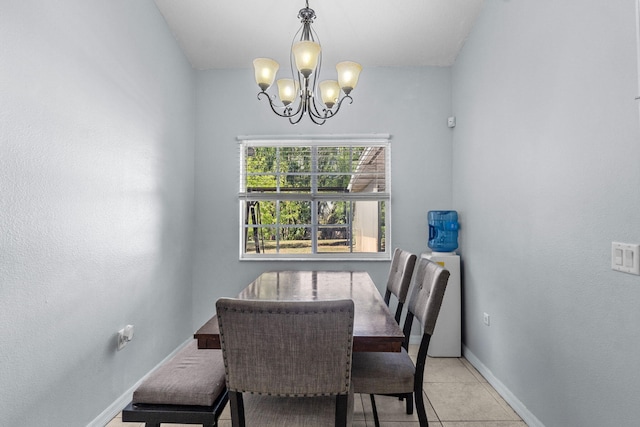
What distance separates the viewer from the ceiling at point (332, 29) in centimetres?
275

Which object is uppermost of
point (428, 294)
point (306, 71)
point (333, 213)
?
point (306, 71)

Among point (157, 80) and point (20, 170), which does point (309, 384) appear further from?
point (157, 80)

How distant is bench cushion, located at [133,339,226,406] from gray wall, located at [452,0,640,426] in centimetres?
157

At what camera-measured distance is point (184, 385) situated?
143 cm

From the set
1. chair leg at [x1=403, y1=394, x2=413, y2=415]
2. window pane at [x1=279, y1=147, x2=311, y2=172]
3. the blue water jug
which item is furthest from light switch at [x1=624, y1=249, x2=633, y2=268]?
window pane at [x1=279, y1=147, x2=311, y2=172]

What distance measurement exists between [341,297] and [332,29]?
7.29ft

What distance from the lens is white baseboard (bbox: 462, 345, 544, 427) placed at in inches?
80.4

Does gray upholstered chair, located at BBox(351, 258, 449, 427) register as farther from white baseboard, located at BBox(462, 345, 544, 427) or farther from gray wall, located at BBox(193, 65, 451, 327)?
gray wall, located at BBox(193, 65, 451, 327)

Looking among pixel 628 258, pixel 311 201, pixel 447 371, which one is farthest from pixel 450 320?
pixel 628 258

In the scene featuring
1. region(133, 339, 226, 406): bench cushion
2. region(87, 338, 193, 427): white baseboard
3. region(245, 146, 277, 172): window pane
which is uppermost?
region(245, 146, 277, 172): window pane

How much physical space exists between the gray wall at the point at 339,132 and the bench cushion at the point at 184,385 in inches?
77.6

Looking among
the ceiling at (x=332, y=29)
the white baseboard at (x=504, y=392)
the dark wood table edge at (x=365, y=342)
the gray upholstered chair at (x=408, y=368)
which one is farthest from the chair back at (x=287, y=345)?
the ceiling at (x=332, y=29)

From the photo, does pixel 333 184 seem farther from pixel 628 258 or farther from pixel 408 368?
pixel 628 258

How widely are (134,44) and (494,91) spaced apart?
8.14 ft
